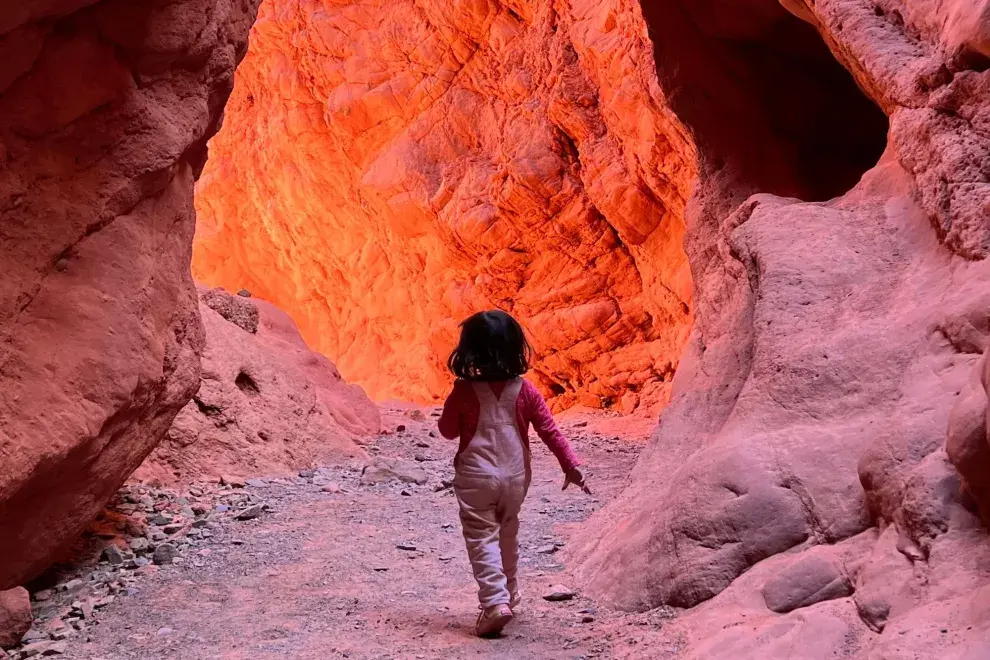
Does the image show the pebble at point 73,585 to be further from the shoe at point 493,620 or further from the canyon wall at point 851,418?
the canyon wall at point 851,418

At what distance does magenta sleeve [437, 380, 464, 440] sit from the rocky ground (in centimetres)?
71

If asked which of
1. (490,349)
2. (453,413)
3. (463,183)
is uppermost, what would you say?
(463,183)

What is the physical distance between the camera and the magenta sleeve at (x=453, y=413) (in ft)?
11.4

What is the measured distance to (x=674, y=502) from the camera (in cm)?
353

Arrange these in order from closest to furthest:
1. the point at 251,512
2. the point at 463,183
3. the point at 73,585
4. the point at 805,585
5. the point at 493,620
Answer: the point at 805,585 < the point at 493,620 < the point at 73,585 < the point at 251,512 < the point at 463,183

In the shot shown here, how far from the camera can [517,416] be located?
11.4 ft

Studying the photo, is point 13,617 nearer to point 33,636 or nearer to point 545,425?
point 33,636

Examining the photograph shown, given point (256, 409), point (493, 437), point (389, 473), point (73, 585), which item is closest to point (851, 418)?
point (493, 437)

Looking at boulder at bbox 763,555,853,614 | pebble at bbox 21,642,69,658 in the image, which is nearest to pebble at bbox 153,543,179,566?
pebble at bbox 21,642,69,658

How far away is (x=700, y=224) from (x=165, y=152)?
144 inches

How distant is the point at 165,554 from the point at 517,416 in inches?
80.9

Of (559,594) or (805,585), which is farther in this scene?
(559,594)

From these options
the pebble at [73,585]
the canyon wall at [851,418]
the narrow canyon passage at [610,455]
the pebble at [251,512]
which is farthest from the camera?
the pebble at [251,512]

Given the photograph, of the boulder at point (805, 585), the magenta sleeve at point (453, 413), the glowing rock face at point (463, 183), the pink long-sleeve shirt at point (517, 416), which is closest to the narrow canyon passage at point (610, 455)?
the boulder at point (805, 585)
